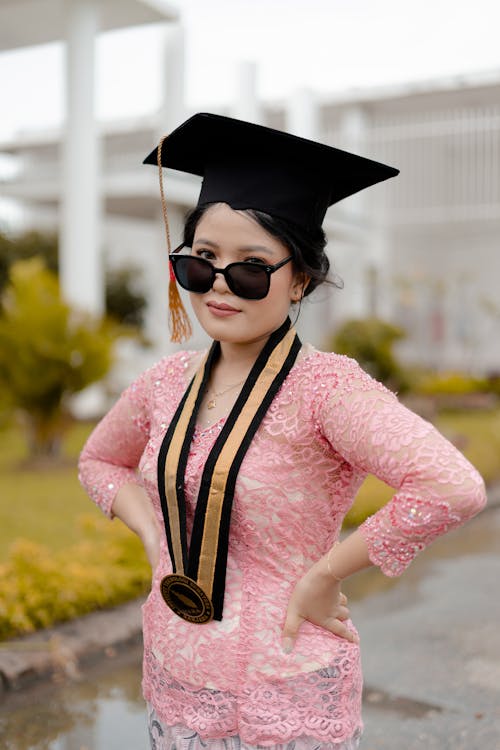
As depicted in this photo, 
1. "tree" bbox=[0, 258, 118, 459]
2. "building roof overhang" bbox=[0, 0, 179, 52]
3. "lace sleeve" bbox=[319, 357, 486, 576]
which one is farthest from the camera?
"building roof overhang" bbox=[0, 0, 179, 52]

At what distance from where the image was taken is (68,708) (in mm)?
3656

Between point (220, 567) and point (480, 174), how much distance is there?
19.7m

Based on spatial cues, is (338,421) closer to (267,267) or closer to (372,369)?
(267,267)

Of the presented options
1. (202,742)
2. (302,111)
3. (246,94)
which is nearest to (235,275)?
(202,742)

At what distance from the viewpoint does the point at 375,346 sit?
13.6 meters

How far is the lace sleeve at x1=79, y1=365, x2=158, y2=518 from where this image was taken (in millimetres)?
2220

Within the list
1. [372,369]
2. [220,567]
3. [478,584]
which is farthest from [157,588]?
[372,369]

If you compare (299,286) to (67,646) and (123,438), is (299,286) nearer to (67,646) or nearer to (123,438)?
(123,438)

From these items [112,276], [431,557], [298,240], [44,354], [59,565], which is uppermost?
[298,240]

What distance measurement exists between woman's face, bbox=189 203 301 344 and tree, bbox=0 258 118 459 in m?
7.03

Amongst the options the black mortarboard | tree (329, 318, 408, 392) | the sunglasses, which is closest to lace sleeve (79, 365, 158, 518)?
the sunglasses

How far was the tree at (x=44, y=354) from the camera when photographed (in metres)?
8.80

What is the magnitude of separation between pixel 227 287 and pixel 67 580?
2.94m

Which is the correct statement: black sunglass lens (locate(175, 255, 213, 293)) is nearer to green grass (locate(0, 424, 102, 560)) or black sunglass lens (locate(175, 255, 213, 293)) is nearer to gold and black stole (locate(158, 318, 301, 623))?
gold and black stole (locate(158, 318, 301, 623))
